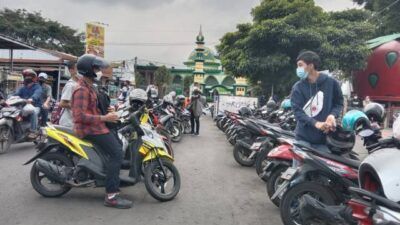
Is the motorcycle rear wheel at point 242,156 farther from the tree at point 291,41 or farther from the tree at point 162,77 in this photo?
the tree at point 162,77

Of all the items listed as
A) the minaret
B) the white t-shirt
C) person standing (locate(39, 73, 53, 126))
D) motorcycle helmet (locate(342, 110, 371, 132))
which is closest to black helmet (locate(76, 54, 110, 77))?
the white t-shirt

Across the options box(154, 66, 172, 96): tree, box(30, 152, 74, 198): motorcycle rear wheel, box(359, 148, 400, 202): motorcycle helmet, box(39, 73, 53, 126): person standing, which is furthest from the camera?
box(154, 66, 172, 96): tree

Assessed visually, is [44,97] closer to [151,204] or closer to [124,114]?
[124,114]

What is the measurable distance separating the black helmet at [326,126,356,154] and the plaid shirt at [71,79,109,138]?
244 cm

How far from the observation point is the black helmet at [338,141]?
4359 millimetres

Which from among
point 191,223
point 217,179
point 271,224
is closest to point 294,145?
point 271,224

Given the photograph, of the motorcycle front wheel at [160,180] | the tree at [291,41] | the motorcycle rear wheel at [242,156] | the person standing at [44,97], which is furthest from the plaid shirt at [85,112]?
the tree at [291,41]

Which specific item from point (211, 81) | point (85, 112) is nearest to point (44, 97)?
point (85, 112)

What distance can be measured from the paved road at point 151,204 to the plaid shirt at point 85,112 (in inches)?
35.3

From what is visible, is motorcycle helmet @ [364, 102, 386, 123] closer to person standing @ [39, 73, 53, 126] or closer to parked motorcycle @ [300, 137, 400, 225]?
parked motorcycle @ [300, 137, 400, 225]

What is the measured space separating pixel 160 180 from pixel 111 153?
0.81 m

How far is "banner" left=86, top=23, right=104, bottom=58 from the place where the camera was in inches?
1034

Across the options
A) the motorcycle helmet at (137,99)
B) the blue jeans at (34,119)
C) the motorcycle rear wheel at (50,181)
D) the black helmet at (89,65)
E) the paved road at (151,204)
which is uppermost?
the black helmet at (89,65)

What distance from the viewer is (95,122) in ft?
15.2
